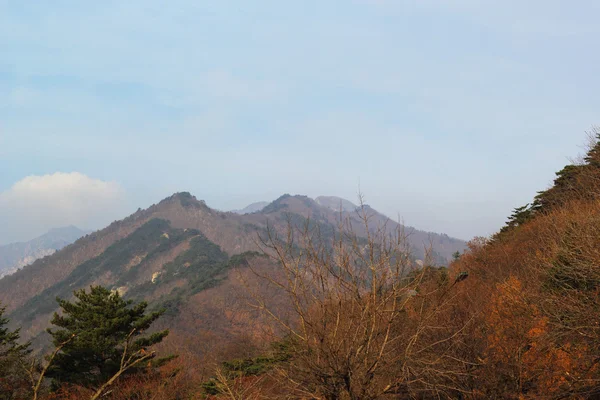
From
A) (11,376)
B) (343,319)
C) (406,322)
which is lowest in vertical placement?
(11,376)

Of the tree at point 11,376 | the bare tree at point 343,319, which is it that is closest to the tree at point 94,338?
the tree at point 11,376

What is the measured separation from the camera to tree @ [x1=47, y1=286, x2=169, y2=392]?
18.3 m

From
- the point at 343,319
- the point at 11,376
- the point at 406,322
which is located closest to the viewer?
the point at 343,319

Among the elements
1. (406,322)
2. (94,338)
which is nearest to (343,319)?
(406,322)

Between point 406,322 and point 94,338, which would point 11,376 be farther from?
point 406,322

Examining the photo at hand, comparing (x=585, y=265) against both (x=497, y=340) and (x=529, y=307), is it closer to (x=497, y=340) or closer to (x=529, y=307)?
(x=529, y=307)

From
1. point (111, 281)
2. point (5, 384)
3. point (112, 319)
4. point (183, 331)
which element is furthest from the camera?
point (111, 281)

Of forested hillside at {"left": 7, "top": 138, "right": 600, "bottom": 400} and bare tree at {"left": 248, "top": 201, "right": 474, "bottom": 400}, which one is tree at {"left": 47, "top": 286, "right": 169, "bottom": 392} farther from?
bare tree at {"left": 248, "top": 201, "right": 474, "bottom": 400}

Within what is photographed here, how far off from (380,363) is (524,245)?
24.5 m

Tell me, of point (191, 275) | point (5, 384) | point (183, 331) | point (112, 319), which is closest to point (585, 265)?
point (112, 319)

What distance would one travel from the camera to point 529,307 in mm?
13344

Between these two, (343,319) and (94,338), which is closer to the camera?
(343,319)

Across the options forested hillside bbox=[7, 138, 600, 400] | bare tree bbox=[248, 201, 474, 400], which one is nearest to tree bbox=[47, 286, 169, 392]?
forested hillside bbox=[7, 138, 600, 400]

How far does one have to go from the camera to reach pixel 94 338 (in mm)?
18328
